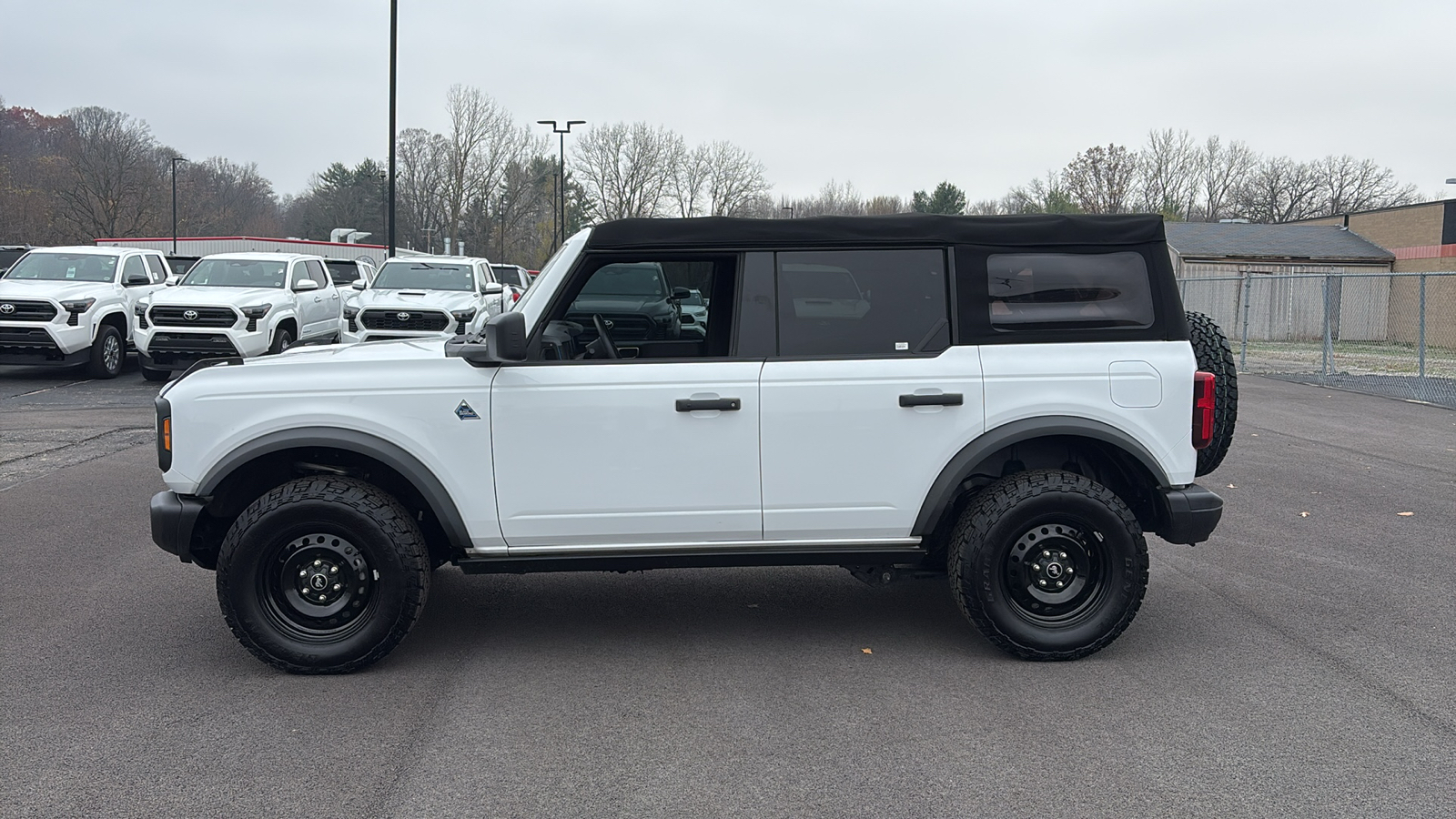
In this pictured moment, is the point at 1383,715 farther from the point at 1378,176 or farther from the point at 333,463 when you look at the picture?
the point at 1378,176

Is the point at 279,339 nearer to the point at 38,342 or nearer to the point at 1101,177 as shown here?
the point at 38,342

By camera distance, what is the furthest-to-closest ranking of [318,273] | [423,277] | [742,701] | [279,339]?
[318,273]
[423,277]
[279,339]
[742,701]

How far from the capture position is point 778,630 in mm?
5414

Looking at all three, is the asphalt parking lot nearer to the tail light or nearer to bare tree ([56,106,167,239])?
the tail light

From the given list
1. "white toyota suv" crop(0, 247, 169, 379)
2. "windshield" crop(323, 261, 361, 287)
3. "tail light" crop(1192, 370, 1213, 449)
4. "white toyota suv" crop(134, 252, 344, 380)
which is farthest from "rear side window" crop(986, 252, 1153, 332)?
"windshield" crop(323, 261, 361, 287)

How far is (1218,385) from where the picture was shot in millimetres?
5387

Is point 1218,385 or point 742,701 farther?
point 1218,385

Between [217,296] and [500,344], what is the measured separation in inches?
A: 519

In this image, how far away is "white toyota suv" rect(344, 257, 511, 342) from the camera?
17.3 meters

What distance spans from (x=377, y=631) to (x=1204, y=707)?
334cm

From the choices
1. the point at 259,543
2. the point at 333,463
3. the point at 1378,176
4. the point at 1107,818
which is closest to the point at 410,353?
the point at 333,463

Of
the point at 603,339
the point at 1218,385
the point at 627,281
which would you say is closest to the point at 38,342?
the point at 627,281

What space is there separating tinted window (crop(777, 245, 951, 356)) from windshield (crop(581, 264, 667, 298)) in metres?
0.58

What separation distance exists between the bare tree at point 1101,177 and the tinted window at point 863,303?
5889 cm
